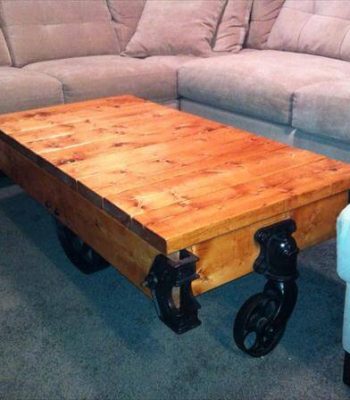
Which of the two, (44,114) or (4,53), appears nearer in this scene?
(44,114)

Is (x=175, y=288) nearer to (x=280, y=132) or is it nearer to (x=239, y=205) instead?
(x=239, y=205)

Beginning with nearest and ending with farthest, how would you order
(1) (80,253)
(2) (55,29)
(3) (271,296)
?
(3) (271,296) → (1) (80,253) → (2) (55,29)

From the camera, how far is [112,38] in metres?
2.96

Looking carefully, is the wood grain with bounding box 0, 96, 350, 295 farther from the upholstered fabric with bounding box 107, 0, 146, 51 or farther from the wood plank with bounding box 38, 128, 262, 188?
the upholstered fabric with bounding box 107, 0, 146, 51

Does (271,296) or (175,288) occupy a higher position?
(175,288)

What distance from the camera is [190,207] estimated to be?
3.59ft

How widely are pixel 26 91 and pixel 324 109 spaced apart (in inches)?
49.8

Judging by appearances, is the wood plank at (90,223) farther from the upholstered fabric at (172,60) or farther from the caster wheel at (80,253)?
the upholstered fabric at (172,60)

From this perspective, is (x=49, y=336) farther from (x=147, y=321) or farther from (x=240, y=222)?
(x=240, y=222)

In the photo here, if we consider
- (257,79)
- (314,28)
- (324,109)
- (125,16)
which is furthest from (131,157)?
(125,16)

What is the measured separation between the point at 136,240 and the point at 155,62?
1744 mm

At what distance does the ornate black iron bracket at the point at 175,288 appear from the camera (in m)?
1.02

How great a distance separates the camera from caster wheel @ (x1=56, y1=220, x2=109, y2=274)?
1591 millimetres

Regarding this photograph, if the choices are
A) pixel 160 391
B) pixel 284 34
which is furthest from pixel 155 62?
pixel 160 391
